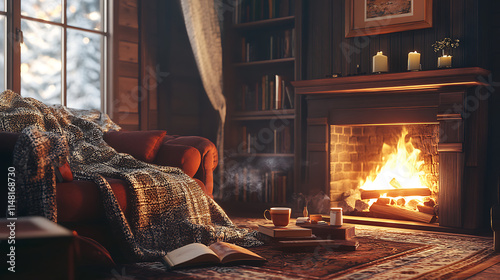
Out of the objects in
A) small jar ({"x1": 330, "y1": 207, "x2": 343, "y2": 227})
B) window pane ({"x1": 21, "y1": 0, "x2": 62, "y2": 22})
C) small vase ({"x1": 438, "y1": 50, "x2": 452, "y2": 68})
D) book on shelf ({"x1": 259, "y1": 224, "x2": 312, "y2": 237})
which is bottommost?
book on shelf ({"x1": 259, "y1": 224, "x2": 312, "y2": 237})

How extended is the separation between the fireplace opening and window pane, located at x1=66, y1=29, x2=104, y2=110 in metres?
1.97

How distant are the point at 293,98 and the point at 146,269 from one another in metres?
2.52

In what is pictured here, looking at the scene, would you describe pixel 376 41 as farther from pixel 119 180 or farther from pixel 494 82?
pixel 119 180

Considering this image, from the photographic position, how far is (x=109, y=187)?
2484 millimetres

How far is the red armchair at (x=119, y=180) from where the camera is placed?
234cm

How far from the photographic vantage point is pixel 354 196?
4.25 metres

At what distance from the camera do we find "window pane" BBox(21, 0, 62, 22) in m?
3.95

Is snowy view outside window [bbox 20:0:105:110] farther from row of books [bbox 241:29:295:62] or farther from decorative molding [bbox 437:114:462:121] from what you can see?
decorative molding [bbox 437:114:462:121]

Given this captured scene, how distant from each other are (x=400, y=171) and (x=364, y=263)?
6.53 ft

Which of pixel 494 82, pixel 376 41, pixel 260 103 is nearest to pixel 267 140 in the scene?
pixel 260 103

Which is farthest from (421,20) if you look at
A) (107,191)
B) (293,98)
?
(107,191)

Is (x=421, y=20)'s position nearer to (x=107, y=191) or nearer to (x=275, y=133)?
(x=275, y=133)

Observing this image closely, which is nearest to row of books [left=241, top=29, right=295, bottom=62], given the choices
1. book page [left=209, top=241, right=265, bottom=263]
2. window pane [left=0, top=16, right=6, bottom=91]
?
window pane [left=0, top=16, right=6, bottom=91]

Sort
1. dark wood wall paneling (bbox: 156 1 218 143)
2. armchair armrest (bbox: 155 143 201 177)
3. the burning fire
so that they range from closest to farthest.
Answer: armchair armrest (bbox: 155 143 201 177) → the burning fire → dark wood wall paneling (bbox: 156 1 218 143)
